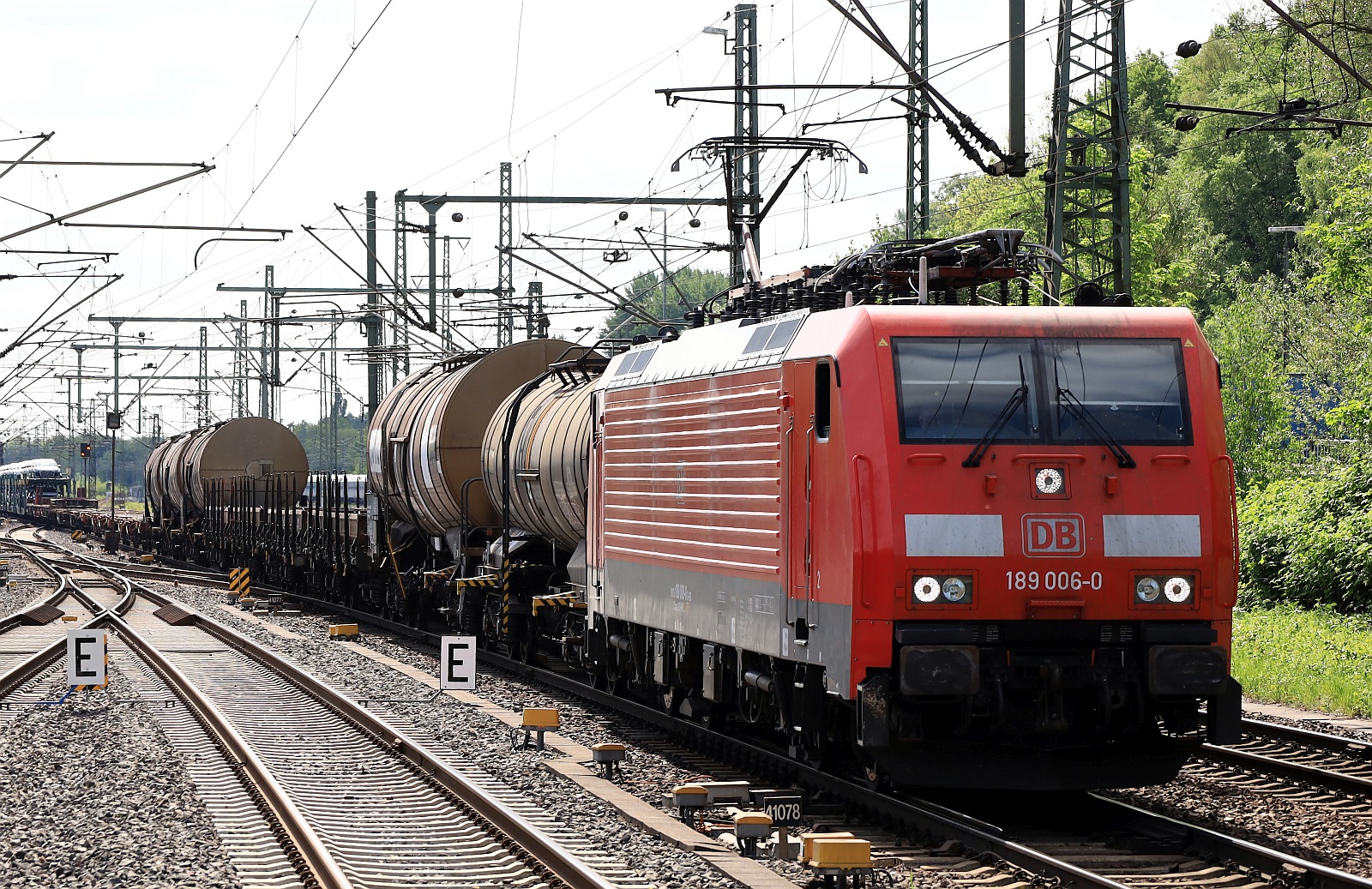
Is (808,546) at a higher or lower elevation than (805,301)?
lower

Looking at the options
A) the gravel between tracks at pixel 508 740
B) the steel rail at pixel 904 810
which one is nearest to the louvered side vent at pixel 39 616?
the gravel between tracks at pixel 508 740

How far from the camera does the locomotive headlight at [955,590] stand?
9.98m

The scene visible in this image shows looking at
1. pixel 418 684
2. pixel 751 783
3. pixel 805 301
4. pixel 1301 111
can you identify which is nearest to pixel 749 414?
pixel 805 301

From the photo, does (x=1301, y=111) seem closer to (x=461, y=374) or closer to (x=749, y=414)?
(x=749, y=414)

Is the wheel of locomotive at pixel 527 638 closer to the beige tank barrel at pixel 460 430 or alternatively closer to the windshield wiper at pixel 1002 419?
the beige tank barrel at pixel 460 430

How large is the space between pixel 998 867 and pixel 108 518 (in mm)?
62812

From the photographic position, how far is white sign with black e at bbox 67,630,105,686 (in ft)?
58.6

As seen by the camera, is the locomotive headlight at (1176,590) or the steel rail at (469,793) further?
the locomotive headlight at (1176,590)

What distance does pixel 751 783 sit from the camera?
1222 centimetres

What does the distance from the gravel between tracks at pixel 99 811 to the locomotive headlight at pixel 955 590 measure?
4.31m

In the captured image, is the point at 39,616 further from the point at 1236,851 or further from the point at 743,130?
the point at 1236,851

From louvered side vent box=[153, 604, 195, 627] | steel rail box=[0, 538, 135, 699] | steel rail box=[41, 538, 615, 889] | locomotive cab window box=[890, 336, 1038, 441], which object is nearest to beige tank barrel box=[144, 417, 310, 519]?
steel rail box=[0, 538, 135, 699]

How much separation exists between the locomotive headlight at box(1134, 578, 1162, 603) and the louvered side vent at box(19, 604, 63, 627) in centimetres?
2411

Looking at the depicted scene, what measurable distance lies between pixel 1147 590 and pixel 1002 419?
4.42 feet
